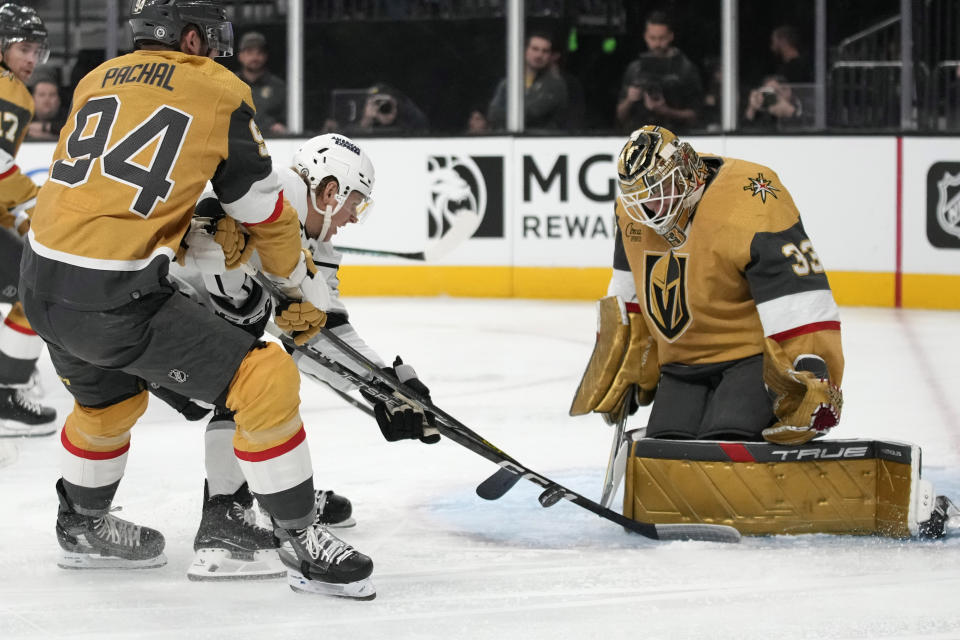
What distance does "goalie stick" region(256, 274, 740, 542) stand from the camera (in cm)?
278

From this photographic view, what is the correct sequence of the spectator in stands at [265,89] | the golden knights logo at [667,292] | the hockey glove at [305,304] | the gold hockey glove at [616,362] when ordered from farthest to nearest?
the spectator in stands at [265,89], the gold hockey glove at [616,362], the golden knights logo at [667,292], the hockey glove at [305,304]

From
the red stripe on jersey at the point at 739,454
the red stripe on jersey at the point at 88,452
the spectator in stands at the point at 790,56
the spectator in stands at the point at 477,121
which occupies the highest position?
the spectator in stands at the point at 790,56

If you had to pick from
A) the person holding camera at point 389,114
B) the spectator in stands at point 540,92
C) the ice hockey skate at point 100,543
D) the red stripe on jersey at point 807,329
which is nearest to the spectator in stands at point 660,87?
the spectator in stands at point 540,92

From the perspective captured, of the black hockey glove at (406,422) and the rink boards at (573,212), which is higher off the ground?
the rink boards at (573,212)

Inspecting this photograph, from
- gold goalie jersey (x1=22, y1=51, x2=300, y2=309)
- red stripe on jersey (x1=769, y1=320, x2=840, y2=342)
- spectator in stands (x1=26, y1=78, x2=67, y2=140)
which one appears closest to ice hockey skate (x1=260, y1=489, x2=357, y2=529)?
gold goalie jersey (x1=22, y1=51, x2=300, y2=309)

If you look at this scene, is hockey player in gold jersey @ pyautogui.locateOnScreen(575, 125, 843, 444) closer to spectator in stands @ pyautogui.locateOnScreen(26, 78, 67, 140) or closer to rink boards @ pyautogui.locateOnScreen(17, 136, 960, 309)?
rink boards @ pyautogui.locateOnScreen(17, 136, 960, 309)

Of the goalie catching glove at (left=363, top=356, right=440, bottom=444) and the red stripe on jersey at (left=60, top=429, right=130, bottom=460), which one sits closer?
the red stripe on jersey at (left=60, top=429, right=130, bottom=460)

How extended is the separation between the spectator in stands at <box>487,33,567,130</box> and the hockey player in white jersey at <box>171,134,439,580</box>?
4110mm

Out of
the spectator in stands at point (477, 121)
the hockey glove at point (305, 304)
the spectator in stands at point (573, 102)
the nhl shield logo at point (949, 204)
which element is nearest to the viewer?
the hockey glove at point (305, 304)

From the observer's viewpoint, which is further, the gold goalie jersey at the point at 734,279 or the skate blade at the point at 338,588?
the gold goalie jersey at the point at 734,279

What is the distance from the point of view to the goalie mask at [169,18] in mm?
2367

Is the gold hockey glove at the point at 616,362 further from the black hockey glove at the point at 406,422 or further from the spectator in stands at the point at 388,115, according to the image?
the spectator in stands at the point at 388,115

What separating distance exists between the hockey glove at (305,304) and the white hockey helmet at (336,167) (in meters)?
0.23

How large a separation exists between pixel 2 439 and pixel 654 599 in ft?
6.94
